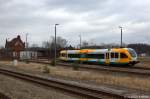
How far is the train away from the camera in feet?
168

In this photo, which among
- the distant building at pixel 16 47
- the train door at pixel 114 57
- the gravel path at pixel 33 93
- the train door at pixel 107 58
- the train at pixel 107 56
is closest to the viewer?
the gravel path at pixel 33 93

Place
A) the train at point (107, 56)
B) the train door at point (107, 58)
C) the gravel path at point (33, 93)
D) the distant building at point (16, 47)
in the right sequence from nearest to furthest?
the gravel path at point (33, 93), the train at point (107, 56), the distant building at point (16, 47), the train door at point (107, 58)

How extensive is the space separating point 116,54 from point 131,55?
8.33 feet

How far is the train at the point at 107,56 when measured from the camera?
51.1 m

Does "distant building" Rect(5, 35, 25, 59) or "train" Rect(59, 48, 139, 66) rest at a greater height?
"distant building" Rect(5, 35, 25, 59)

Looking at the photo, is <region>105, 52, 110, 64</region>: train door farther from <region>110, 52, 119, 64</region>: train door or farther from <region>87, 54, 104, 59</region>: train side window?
<region>87, 54, 104, 59</region>: train side window

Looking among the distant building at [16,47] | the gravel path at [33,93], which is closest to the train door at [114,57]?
the distant building at [16,47]

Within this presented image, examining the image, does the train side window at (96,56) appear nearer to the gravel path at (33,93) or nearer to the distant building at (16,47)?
the distant building at (16,47)

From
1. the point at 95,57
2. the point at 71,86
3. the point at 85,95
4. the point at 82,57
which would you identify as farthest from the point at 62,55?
the point at 85,95

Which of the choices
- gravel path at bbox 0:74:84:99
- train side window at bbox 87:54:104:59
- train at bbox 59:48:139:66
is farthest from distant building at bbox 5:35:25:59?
gravel path at bbox 0:74:84:99

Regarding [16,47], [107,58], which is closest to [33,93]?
[16,47]

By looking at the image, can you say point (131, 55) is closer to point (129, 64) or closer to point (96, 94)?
point (129, 64)

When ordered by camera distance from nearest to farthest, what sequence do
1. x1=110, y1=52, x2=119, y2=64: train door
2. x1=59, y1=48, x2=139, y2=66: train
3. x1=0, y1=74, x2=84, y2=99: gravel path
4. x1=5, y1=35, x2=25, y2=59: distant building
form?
x1=0, y1=74, x2=84, y2=99: gravel path, x1=59, y1=48, x2=139, y2=66: train, x1=110, y1=52, x2=119, y2=64: train door, x1=5, y1=35, x2=25, y2=59: distant building

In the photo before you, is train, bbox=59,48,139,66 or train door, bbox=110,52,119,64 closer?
train, bbox=59,48,139,66
